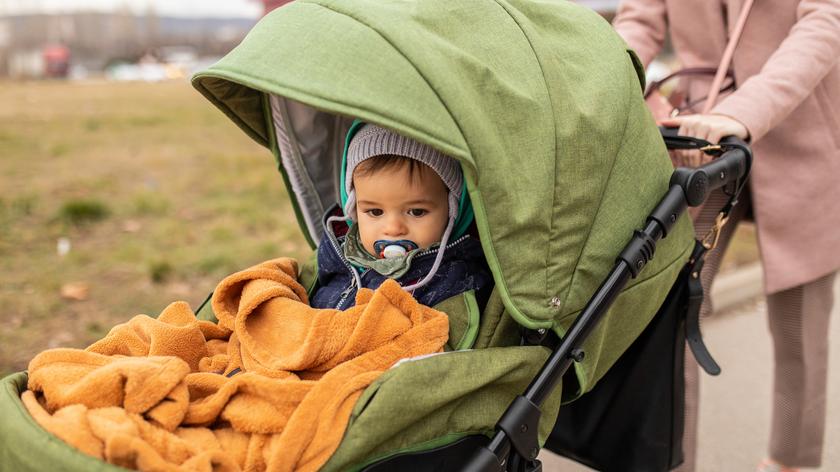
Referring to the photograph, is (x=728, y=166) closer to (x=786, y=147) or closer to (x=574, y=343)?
(x=786, y=147)

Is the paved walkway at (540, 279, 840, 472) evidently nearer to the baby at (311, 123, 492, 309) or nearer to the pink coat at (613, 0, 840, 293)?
the pink coat at (613, 0, 840, 293)

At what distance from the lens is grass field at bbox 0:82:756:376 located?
4.00 metres

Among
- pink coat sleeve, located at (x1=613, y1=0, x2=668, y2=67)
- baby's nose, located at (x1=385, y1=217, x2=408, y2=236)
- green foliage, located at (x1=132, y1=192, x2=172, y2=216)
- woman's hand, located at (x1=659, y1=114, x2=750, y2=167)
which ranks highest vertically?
pink coat sleeve, located at (x1=613, y1=0, x2=668, y2=67)

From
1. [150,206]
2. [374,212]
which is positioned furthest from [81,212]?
[374,212]

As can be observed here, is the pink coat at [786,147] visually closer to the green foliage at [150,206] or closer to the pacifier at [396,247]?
the pacifier at [396,247]

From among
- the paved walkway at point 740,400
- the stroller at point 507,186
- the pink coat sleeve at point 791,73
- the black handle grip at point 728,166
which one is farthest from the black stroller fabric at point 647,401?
the paved walkway at point 740,400

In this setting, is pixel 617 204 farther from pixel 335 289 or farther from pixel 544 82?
pixel 335 289

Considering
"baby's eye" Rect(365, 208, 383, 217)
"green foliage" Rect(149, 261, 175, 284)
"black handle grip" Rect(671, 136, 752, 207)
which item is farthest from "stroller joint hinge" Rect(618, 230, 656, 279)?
"green foliage" Rect(149, 261, 175, 284)

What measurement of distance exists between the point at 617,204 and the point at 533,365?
42 cm

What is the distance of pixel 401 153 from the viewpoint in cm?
199

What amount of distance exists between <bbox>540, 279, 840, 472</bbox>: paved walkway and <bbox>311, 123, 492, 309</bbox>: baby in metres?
1.41

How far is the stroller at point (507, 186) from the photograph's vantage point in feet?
5.21

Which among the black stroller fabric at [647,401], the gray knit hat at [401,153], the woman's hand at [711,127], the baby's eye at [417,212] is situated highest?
the woman's hand at [711,127]

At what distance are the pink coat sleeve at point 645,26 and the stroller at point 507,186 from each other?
52 cm
